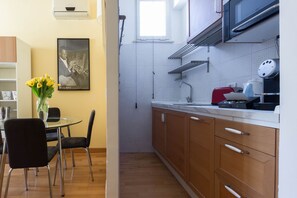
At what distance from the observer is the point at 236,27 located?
5.46 feet

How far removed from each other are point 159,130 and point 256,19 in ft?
7.68

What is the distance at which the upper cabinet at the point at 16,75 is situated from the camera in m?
3.49

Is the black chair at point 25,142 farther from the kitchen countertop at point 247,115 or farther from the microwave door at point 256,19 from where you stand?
the microwave door at point 256,19

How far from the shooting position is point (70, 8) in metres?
3.64

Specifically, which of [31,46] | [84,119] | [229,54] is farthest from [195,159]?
[31,46]

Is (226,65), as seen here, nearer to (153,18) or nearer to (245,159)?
(245,159)

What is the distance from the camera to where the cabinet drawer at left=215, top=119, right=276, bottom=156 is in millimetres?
1014

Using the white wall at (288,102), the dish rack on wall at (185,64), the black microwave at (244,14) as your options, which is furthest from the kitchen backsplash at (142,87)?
the white wall at (288,102)

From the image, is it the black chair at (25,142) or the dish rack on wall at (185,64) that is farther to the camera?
the dish rack on wall at (185,64)

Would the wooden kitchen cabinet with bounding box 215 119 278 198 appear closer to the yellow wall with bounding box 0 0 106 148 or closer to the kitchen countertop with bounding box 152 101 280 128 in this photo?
the kitchen countertop with bounding box 152 101 280 128

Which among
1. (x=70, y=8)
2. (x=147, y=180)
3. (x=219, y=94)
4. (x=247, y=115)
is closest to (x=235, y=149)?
(x=247, y=115)

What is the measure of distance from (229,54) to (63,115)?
3078 millimetres

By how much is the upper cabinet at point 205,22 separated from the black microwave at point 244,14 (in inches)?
8.8

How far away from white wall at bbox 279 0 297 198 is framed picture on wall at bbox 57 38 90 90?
12.0 ft
